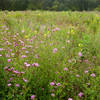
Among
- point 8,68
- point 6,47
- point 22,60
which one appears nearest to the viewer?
point 8,68

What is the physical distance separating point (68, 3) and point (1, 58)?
119ft

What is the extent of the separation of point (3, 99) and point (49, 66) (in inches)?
31.3

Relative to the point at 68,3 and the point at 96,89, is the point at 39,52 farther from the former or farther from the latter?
the point at 68,3

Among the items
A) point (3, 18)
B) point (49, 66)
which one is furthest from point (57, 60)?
point (3, 18)

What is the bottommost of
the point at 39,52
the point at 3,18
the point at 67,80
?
the point at 67,80

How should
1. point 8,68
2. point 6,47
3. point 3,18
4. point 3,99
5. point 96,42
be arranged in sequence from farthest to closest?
point 3,18 → point 96,42 → point 6,47 → point 8,68 → point 3,99

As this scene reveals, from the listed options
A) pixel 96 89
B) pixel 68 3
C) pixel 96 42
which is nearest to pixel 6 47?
pixel 96 89

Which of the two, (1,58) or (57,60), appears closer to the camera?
(1,58)

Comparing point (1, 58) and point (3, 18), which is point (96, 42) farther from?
point (3, 18)

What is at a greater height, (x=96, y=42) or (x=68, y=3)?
(x=68, y=3)

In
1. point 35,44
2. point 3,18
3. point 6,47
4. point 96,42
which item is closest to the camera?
point 6,47

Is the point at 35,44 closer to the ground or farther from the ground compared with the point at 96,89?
farther from the ground

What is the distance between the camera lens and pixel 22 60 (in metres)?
2.12

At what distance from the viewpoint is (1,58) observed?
2178mm
